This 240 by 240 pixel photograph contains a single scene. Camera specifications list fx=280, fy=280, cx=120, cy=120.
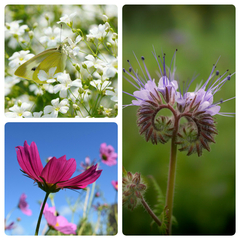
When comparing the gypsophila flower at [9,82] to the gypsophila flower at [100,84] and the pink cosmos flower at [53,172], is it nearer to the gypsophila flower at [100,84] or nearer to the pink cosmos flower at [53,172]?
the gypsophila flower at [100,84]

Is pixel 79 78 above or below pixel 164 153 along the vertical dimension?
above

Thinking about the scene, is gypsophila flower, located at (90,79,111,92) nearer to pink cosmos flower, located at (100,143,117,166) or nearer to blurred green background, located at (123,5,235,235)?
pink cosmos flower, located at (100,143,117,166)

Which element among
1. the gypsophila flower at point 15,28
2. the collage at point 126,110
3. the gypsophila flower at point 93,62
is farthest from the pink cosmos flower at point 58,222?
the gypsophila flower at point 15,28

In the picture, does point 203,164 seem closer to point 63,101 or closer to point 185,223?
point 185,223

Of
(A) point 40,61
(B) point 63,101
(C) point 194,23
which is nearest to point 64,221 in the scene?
(B) point 63,101

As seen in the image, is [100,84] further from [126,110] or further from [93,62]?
[126,110]
